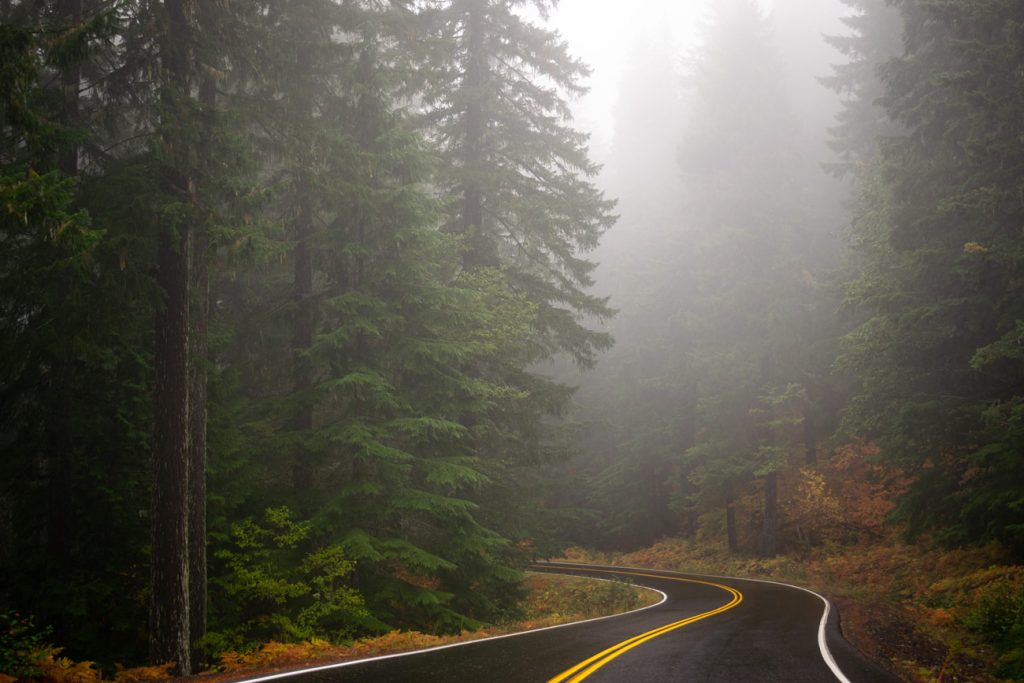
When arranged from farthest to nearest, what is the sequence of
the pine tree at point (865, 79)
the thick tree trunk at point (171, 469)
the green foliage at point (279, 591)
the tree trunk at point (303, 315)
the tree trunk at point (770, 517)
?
1. the pine tree at point (865, 79)
2. the tree trunk at point (770, 517)
3. the tree trunk at point (303, 315)
4. the green foliage at point (279, 591)
5. the thick tree trunk at point (171, 469)

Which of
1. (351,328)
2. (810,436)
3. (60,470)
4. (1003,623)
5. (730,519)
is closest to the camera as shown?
(1003,623)

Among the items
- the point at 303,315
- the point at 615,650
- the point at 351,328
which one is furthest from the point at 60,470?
the point at 615,650

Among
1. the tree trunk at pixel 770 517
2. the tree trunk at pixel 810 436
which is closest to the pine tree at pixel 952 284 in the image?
the tree trunk at pixel 770 517

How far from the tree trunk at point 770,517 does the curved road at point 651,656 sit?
14.3 m

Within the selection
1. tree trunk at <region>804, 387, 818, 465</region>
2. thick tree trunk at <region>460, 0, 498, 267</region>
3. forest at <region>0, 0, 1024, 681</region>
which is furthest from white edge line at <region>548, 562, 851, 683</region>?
thick tree trunk at <region>460, 0, 498, 267</region>

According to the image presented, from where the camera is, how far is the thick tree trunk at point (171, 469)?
10.5 metres

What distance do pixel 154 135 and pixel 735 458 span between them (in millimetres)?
28398

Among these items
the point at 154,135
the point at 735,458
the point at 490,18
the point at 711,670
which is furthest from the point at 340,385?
the point at 735,458

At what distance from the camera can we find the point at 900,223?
1986cm

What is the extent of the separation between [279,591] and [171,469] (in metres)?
3.61

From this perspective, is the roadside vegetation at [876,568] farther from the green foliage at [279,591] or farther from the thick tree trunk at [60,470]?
the thick tree trunk at [60,470]

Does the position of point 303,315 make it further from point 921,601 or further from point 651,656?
point 921,601

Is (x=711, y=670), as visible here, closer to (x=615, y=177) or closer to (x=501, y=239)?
(x=501, y=239)

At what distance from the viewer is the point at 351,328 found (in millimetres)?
14336
